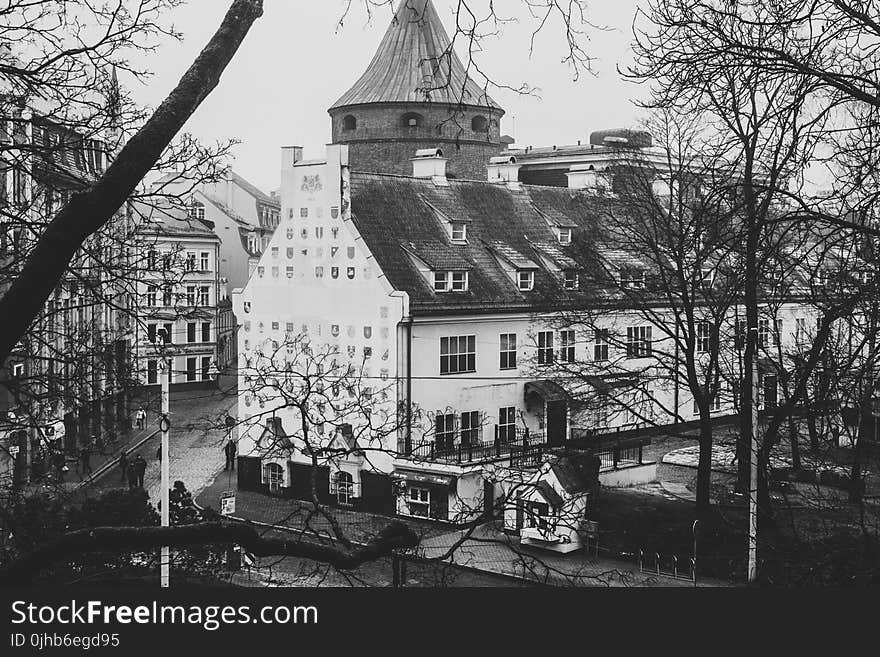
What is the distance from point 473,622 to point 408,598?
0.36 metres

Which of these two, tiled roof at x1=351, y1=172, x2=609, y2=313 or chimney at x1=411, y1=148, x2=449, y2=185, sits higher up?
chimney at x1=411, y1=148, x2=449, y2=185

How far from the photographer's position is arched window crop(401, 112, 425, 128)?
52344 mm

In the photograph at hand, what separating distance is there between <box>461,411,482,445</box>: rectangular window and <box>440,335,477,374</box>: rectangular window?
1.17 m

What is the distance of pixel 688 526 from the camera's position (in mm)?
21844

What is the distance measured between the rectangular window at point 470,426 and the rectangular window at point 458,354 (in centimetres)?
117

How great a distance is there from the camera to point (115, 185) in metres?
5.13

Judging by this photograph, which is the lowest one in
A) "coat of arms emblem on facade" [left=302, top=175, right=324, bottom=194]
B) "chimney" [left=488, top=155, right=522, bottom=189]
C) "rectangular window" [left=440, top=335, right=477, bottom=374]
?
"rectangular window" [left=440, top=335, right=477, bottom=374]

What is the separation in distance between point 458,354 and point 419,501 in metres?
4.33

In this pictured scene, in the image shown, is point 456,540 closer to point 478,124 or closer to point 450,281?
point 450,281

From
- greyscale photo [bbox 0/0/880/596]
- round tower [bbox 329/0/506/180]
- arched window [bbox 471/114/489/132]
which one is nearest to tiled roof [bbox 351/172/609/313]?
greyscale photo [bbox 0/0/880/596]

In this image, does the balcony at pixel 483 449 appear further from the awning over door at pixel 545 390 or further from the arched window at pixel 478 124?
the arched window at pixel 478 124

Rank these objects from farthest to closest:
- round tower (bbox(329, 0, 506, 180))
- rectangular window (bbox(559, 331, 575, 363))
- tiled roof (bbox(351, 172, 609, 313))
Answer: round tower (bbox(329, 0, 506, 180)) < rectangular window (bbox(559, 331, 575, 363)) < tiled roof (bbox(351, 172, 609, 313))

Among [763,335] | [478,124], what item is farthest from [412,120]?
[763,335]

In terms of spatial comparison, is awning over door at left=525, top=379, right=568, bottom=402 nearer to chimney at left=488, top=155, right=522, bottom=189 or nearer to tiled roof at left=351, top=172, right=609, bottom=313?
tiled roof at left=351, top=172, right=609, bottom=313
